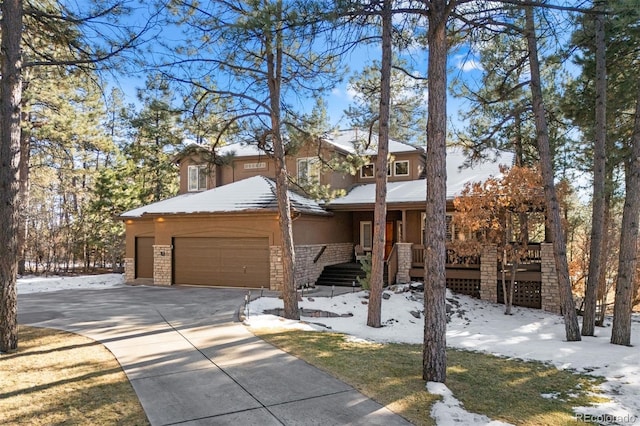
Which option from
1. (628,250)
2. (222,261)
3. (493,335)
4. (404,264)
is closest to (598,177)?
(628,250)

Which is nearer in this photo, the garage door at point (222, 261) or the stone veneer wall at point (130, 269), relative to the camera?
the garage door at point (222, 261)

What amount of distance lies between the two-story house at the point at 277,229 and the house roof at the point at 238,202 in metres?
0.04

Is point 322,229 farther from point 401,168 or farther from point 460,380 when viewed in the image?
point 460,380

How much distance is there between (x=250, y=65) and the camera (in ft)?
36.5

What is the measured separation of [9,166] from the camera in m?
6.64

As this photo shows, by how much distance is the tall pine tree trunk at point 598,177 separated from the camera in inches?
390

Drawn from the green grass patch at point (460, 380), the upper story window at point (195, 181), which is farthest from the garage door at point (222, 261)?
the green grass patch at point (460, 380)

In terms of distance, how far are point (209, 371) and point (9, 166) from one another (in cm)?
449

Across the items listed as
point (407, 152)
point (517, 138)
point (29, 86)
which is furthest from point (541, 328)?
point (29, 86)

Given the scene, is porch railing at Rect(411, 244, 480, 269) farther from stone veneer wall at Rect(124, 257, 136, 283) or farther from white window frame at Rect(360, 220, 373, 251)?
stone veneer wall at Rect(124, 257, 136, 283)

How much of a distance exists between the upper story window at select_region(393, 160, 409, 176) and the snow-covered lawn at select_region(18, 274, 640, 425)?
6913 millimetres

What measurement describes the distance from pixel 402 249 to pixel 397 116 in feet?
16.4

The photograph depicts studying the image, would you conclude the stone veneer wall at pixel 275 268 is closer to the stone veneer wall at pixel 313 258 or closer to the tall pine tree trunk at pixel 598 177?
the stone veneer wall at pixel 313 258

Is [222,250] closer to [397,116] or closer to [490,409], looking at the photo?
[397,116]
